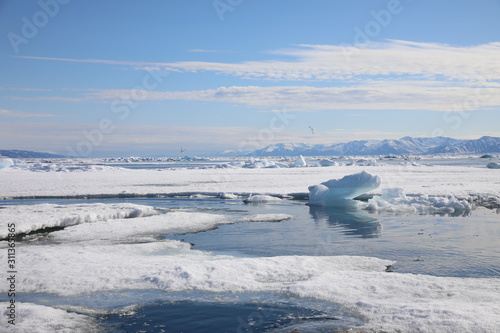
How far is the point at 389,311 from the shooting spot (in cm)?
653

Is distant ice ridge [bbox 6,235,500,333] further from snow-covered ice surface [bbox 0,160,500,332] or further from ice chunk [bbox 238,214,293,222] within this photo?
ice chunk [bbox 238,214,293,222]

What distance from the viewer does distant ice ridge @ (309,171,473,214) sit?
765 inches

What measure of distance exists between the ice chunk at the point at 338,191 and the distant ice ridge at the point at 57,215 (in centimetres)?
867

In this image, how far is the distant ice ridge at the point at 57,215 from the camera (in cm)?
1381

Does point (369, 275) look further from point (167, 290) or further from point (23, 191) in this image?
point (23, 191)

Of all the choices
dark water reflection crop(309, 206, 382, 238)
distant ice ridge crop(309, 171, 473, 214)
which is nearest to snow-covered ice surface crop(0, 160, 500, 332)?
dark water reflection crop(309, 206, 382, 238)

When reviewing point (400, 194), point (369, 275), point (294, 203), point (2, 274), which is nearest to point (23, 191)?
point (294, 203)

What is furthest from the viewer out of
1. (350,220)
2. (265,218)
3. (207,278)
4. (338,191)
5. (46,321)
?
(338,191)

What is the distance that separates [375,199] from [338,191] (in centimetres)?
196

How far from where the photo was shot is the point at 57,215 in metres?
15.5

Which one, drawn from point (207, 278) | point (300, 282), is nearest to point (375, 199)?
point (300, 282)

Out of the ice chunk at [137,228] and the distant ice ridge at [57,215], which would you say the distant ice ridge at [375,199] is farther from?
the distant ice ridge at [57,215]

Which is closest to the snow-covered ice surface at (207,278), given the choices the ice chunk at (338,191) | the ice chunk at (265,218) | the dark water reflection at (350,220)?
the ice chunk at (265,218)

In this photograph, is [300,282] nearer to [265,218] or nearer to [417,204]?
[265,218]
